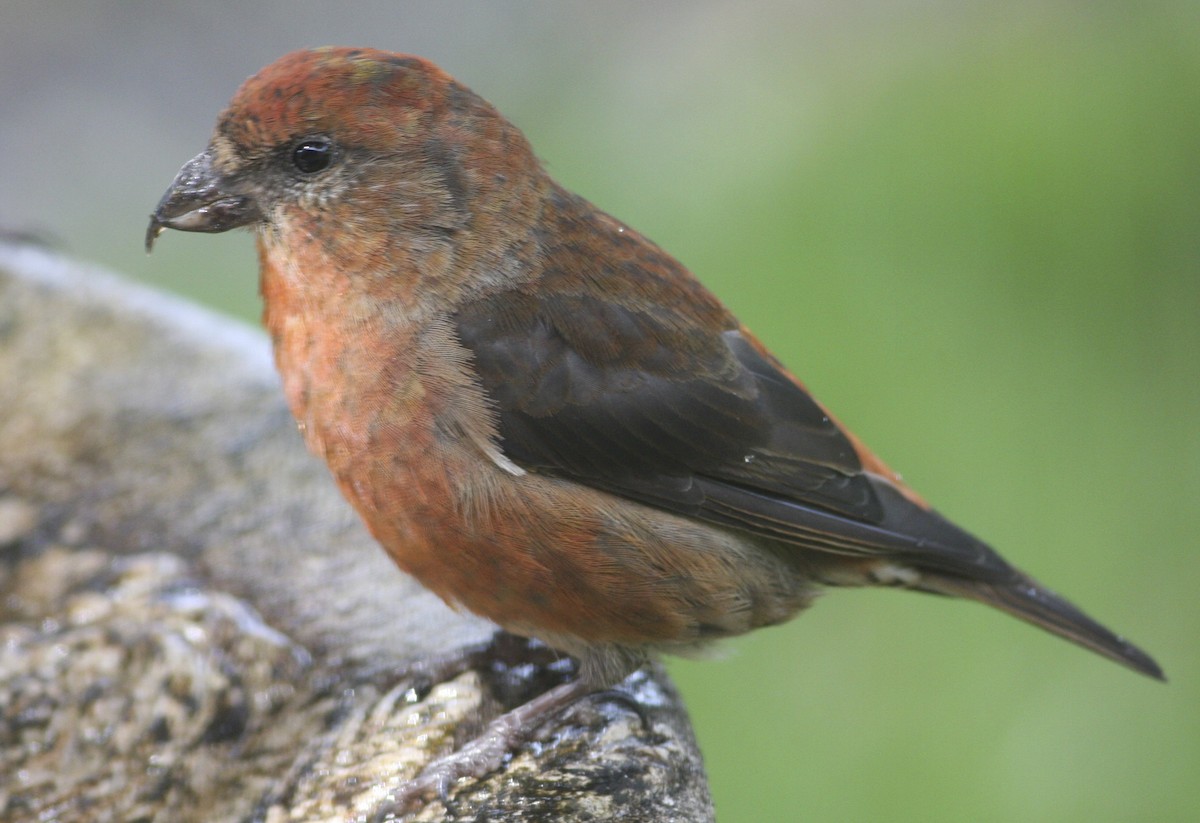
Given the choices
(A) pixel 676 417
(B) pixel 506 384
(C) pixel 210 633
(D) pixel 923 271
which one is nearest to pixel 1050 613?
(A) pixel 676 417

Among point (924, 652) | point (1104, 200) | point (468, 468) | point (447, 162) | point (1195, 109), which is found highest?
point (1195, 109)

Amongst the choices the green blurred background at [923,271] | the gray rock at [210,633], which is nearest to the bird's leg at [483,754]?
the gray rock at [210,633]

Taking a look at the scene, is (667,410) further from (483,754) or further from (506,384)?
(483,754)

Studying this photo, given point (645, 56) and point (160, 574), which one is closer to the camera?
point (160, 574)

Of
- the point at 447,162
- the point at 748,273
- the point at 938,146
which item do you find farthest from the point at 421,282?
the point at 938,146

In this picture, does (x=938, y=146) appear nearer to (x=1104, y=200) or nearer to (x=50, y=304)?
(x=1104, y=200)

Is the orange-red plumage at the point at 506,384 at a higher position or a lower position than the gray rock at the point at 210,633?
higher

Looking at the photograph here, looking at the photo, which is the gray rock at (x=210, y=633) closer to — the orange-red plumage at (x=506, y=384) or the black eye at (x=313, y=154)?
the orange-red plumage at (x=506, y=384)
